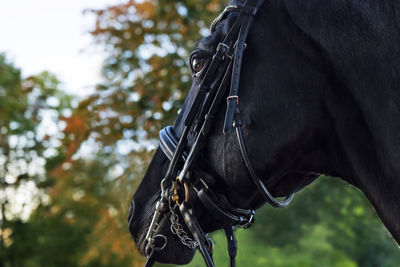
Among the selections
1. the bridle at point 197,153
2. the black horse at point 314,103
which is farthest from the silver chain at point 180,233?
the black horse at point 314,103

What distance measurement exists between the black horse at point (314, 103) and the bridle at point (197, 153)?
38 mm

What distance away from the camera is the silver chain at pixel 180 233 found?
8.97 ft

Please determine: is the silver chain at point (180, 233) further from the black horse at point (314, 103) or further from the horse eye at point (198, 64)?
the horse eye at point (198, 64)

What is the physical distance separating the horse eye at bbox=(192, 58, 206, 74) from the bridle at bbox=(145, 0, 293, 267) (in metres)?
0.08

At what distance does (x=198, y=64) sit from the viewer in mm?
2645

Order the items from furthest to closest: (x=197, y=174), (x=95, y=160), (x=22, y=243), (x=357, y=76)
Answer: (x=22, y=243), (x=95, y=160), (x=197, y=174), (x=357, y=76)

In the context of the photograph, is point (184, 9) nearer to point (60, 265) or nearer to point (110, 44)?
point (110, 44)

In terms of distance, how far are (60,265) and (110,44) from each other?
Result: 15085 millimetres

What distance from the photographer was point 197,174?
103 inches

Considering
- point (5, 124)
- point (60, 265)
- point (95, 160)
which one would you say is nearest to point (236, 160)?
point (95, 160)

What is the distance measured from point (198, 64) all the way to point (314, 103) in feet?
2.07

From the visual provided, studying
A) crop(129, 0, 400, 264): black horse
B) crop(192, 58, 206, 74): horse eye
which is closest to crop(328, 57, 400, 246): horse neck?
crop(129, 0, 400, 264): black horse

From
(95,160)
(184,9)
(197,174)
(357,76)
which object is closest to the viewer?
(357,76)

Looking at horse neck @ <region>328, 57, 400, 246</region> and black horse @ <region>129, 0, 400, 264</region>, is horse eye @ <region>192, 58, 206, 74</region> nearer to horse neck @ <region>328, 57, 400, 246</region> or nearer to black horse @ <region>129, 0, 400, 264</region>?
black horse @ <region>129, 0, 400, 264</region>
